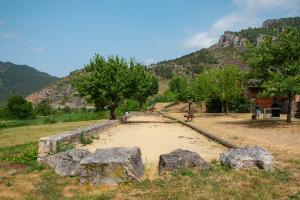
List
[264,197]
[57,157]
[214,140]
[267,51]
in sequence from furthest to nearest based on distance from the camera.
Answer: [267,51]
[214,140]
[57,157]
[264,197]

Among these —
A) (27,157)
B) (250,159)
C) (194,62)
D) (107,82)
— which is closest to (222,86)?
(107,82)

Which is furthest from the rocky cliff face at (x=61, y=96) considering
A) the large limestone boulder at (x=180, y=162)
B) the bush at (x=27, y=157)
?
the large limestone boulder at (x=180, y=162)

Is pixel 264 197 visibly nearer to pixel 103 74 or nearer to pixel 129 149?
pixel 129 149

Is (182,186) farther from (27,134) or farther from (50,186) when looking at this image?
(27,134)

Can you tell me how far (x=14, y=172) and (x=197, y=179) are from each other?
538 centimetres

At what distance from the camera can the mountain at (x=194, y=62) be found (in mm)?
121938

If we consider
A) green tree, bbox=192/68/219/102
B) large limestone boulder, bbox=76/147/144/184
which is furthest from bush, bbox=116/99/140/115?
large limestone boulder, bbox=76/147/144/184

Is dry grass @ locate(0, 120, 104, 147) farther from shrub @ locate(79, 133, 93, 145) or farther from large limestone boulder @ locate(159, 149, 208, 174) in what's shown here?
large limestone boulder @ locate(159, 149, 208, 174)

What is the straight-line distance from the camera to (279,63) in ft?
84.9

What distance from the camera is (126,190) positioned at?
8219 millimetres

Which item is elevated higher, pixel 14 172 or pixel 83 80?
pixel 83 80

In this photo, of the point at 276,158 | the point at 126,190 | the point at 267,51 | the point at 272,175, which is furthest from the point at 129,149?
the point at 267,51

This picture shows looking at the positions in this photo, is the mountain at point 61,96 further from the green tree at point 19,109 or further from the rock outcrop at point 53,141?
the rock outcrop at point 53,141

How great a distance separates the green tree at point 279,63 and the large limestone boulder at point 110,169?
1632cm
